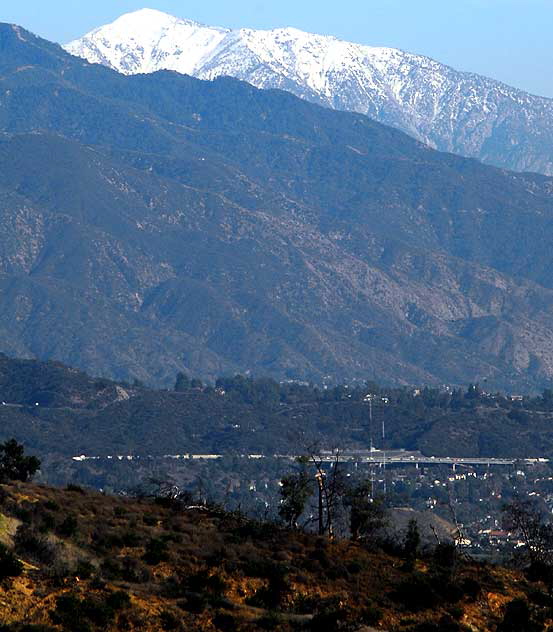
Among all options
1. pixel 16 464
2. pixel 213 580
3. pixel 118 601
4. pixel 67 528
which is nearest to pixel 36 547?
pixel 67 528

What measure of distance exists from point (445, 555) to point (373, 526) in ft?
40.7

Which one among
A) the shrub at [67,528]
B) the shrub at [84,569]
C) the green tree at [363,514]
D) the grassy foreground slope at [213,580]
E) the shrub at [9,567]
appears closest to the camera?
the grassy foreground slope at [213,580]

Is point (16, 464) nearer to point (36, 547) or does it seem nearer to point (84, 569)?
point (36, 547)

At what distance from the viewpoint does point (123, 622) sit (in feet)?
170

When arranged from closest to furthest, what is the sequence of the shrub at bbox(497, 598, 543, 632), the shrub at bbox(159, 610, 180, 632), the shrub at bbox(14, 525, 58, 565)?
the shrub at bbox(159, 610, 180, 632) < the shrub at bbox(497, 598, 543, 632) < the shrub at bbox(14, 525, 58, 565)

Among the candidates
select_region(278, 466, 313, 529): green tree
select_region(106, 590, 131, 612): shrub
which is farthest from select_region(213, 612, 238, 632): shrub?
select_region(278, 466, 313, 529): green tree

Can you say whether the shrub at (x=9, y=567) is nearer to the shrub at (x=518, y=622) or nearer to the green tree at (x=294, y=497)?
the shrub at (x=518, y=622)

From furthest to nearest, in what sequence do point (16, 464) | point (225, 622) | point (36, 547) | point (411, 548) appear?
1. point (16, 464)
2. point (411, 548)
3. point (36, 547)
4. point (225, 622)

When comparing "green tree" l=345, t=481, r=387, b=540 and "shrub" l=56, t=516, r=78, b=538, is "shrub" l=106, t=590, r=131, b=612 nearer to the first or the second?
"shrub" l=56, t=516, r=78, b=538

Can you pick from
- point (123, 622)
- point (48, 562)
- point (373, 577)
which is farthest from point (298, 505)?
point (123, 622)

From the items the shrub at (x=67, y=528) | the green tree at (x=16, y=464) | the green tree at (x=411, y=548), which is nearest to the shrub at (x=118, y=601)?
the shrub at (x=67, y=528)

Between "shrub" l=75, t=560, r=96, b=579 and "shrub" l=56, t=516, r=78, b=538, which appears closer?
"shrub" l=75, t=560, r=96, b=579

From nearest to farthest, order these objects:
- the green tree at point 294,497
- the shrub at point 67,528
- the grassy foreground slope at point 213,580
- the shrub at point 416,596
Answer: the grassy foreground slope at point 213,580 < the shrub at point 416,596 < the shrub at point 67,528 < the green tree at point 294,497

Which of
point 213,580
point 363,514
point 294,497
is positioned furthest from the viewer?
point 294,497
